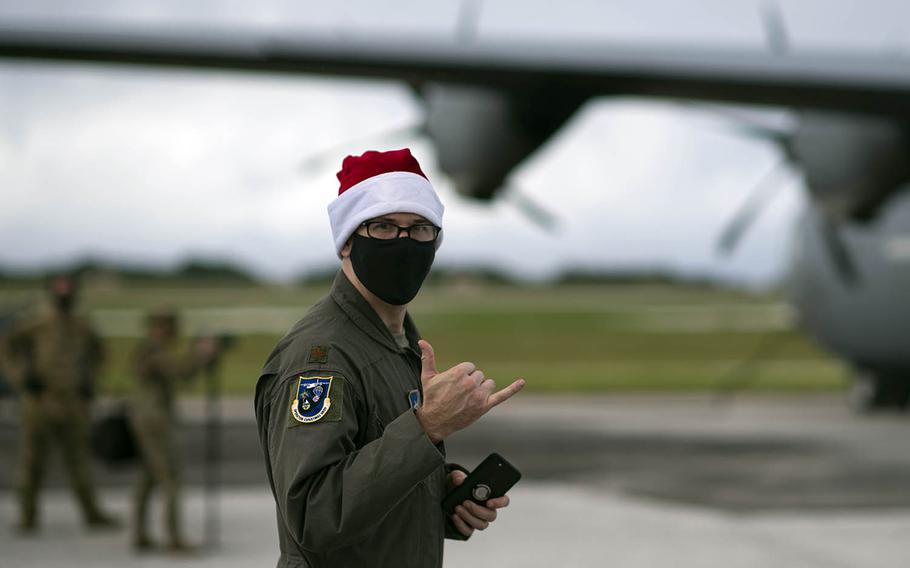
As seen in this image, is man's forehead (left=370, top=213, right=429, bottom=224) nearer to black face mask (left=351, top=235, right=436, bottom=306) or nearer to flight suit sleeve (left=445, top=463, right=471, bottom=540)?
black face mask (left=351, top=235, right=436, bottom=306)

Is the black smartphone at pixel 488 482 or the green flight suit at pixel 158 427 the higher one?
the green flight suit at pixel 158 427

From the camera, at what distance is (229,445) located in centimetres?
1318

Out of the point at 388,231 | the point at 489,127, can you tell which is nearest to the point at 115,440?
the point at 489,127

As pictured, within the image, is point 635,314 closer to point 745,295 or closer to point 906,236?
point 745,295

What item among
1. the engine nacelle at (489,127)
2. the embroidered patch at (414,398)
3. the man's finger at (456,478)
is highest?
the engine nacelle at (489,127)

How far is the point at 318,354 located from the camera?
218 cm

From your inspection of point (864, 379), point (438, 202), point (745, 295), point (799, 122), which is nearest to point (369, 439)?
point (438, 202)

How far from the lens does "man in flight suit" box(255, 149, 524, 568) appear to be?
6.72ft

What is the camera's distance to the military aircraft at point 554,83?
956cm

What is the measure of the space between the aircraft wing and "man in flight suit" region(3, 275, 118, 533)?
266cm

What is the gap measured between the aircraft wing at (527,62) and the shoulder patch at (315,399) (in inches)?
304

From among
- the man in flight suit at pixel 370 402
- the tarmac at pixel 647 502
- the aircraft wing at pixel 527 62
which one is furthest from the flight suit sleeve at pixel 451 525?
the aircraft wing at pixel 527 62

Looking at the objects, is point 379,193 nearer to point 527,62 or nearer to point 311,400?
point 311,400

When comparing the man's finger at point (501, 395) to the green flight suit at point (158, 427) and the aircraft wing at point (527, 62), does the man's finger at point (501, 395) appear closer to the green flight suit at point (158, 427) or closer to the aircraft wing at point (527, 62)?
the green flight suit at point (158, 427)
